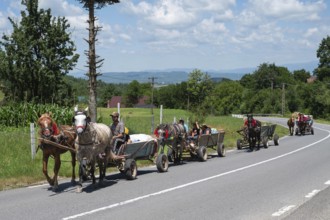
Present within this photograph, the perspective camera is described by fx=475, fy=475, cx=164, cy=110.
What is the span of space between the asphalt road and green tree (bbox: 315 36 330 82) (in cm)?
10234

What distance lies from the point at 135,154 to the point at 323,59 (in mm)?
108535

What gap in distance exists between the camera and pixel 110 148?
12.4 metres

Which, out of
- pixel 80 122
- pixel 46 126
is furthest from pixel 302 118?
pixel 46 126

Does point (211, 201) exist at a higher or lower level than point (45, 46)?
lower

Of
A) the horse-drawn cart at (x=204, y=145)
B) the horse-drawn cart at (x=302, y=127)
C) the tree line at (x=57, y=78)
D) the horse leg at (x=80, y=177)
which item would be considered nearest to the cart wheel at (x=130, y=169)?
the horse leg at (x=80, y=177)

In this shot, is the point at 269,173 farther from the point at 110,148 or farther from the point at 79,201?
the point at 79,201

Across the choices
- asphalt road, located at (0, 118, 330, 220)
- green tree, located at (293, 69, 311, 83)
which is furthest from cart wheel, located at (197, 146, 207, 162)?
green tree, located at (293, 69, 311, 83)

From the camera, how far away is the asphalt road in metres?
8.60

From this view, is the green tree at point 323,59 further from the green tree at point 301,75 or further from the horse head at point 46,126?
the horse head at point 46,126

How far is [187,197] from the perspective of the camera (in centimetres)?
1027

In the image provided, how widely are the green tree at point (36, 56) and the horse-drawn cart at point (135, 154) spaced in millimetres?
32842

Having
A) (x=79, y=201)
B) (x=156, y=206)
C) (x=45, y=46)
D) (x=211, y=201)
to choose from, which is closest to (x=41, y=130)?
(x=79, y=201)

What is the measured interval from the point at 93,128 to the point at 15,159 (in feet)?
16.8

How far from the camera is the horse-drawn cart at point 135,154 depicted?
12.9 meters
